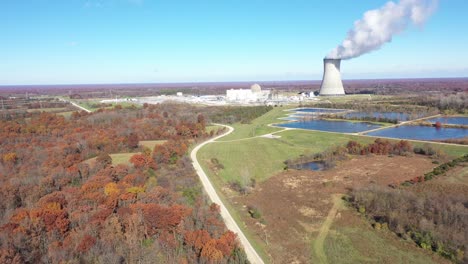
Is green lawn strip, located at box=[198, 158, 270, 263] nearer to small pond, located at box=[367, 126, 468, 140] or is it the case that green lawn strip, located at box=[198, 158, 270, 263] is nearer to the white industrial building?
small pond, located at box=[367, 126, 468, 140]

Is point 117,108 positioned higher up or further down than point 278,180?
higher up

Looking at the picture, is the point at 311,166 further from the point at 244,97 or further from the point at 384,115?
the point at 244,97

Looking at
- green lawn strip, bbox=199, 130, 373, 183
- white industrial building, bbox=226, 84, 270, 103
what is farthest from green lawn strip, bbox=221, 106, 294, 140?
white industrial building, bbox=226, 84, 270, 103

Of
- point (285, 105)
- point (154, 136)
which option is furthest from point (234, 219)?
point (285, 105)

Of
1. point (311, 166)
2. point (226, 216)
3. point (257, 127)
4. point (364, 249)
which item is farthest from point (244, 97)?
point (364, 249)

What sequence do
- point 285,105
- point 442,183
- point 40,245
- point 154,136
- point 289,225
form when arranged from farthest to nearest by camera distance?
point 285,105 < point 154,136 < point 442,183 < point 289,225 < point 40,245

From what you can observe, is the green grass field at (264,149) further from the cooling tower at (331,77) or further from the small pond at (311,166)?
the cooling tower at (331,77)

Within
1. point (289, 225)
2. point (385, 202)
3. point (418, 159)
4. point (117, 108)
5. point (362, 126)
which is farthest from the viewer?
point (117, 108)

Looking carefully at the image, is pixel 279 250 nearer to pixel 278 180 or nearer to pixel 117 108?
pixel 278 180
